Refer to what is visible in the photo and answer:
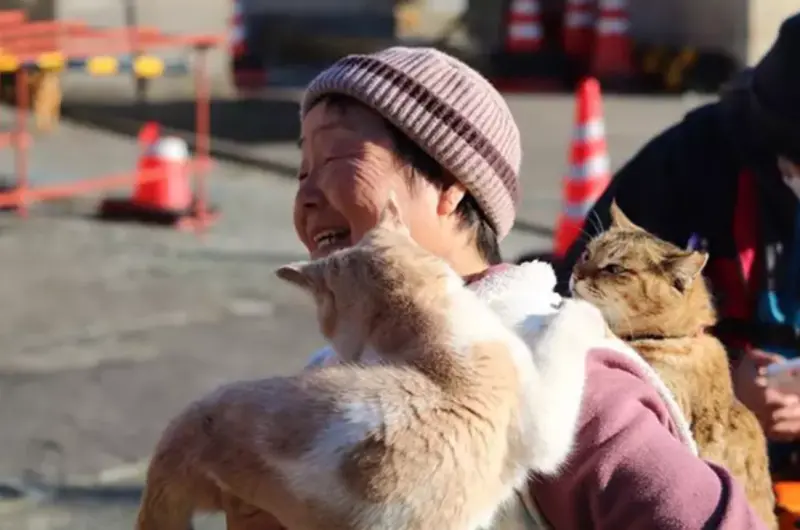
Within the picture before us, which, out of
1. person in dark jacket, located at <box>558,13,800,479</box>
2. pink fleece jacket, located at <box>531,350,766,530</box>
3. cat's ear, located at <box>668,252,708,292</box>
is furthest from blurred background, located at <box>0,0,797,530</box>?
pink fleece jacket, located at <box>531,350,766,530</box>

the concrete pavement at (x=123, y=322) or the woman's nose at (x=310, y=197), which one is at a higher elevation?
the woman's nose at (x=310, y=197)

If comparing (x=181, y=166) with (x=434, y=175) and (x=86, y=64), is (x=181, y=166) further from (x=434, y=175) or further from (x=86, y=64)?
(x=434, y=175)

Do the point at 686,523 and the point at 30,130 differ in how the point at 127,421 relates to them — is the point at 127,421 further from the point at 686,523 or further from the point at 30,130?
the point at 30,130

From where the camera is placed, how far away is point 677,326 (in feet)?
9.96

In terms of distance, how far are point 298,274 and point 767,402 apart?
1654 millimetres

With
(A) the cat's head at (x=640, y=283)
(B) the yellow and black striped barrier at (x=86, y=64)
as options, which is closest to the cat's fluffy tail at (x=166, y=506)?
(A) the cat's head at (x=640, y=283)

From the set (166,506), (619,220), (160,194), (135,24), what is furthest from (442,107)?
(135,24)

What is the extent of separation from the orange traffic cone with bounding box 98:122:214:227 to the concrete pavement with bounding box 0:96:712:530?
0.69ft

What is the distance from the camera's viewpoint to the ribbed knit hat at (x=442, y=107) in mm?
2266

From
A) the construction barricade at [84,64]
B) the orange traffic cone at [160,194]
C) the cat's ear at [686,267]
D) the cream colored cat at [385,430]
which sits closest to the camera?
the cream colored cat at [385,430]

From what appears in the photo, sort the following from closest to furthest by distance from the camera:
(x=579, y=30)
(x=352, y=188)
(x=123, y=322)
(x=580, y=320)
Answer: (x=580, y=320) < (x=352, y=188) < (x=123, y=322) < (x=579, y=30)

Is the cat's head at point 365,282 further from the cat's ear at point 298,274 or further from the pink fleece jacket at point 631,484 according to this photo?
the pink fleece jacket at point 631,484

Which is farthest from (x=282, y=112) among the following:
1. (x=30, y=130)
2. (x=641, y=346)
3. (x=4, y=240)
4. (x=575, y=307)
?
(x=575, y=307)

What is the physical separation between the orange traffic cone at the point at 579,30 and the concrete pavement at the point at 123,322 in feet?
19.2
